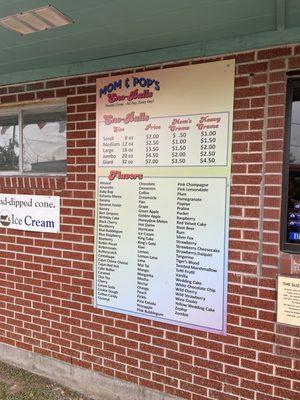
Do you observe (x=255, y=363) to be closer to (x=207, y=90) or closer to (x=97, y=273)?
(x=97, y=273)

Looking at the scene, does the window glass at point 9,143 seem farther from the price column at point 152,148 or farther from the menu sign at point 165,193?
the price column at point 152,148

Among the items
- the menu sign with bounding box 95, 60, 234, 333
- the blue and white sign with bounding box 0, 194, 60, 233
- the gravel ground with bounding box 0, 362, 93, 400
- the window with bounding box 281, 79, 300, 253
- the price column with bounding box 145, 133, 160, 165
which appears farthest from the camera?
the blue and white sign with bounding box 0, 194, 60, 233

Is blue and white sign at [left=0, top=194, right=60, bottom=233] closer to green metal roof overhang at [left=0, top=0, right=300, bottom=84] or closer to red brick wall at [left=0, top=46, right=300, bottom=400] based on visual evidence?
red brick wall at [left=0, top=46, right=300, bottom=400]

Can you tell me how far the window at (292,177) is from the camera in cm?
295

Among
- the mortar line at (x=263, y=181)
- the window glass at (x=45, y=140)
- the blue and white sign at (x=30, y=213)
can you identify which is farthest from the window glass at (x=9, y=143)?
the mortar line at (x=263, y=181)

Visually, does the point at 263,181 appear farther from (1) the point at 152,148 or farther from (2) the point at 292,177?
(1) the point at 152,148

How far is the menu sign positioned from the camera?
3.19m

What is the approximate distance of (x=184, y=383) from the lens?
11.2ft

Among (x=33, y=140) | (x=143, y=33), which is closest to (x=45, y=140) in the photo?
(x=33, y=140)

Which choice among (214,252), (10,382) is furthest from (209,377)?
(10,382)

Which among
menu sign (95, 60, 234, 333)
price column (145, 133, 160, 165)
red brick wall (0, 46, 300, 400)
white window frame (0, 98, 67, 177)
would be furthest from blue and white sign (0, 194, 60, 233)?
price column (145, 133, 160, 165)

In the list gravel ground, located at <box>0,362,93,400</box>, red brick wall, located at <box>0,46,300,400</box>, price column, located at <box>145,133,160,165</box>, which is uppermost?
price column, located at <box>145,133,160,165</box>

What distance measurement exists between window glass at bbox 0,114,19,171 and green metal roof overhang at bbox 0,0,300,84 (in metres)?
0.73

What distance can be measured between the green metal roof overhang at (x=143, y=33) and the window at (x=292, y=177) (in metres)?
0.44
